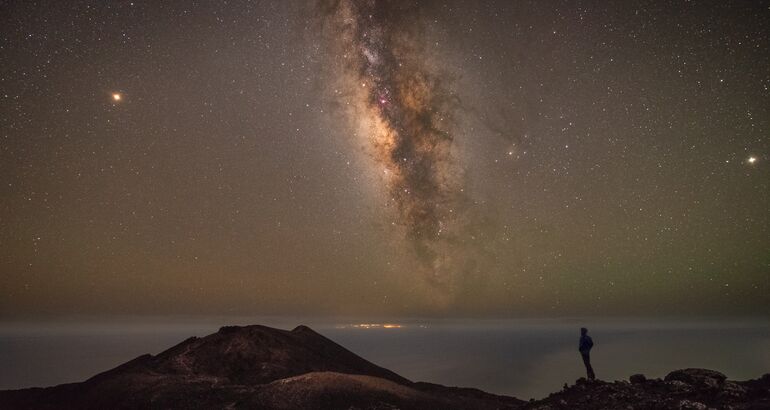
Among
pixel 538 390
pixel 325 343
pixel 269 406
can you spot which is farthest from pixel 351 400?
pixel 538 390

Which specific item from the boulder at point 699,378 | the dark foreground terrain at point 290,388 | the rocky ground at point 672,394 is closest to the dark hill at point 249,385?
the dark foreground terrain at point 290,388

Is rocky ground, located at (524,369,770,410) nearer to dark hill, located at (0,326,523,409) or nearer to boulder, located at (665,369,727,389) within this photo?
boulder, located at (665,369,727,389)

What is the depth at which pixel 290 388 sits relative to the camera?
2375 centimetres

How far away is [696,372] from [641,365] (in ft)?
485

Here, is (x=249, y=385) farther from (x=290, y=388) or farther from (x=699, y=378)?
(x=699, y=378)

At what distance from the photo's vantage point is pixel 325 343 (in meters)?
38.8

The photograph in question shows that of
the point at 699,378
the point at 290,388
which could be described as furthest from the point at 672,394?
the point at 290,388

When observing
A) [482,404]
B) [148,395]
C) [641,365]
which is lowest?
[641,365]

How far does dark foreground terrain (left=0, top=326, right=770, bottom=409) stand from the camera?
16970mm

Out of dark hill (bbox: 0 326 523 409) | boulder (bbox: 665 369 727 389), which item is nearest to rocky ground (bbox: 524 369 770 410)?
boulder (bbox: 665 369 727 389)

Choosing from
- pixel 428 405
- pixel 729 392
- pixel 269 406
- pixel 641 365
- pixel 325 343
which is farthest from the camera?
pixel 641 365

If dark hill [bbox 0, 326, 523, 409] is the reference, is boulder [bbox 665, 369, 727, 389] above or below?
above

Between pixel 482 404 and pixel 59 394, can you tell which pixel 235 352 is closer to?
pixel 59 394

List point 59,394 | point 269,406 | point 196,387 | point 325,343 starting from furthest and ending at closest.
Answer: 1. point 325,343
2. point 59,394
3. point 196,387
4. point 269,406
